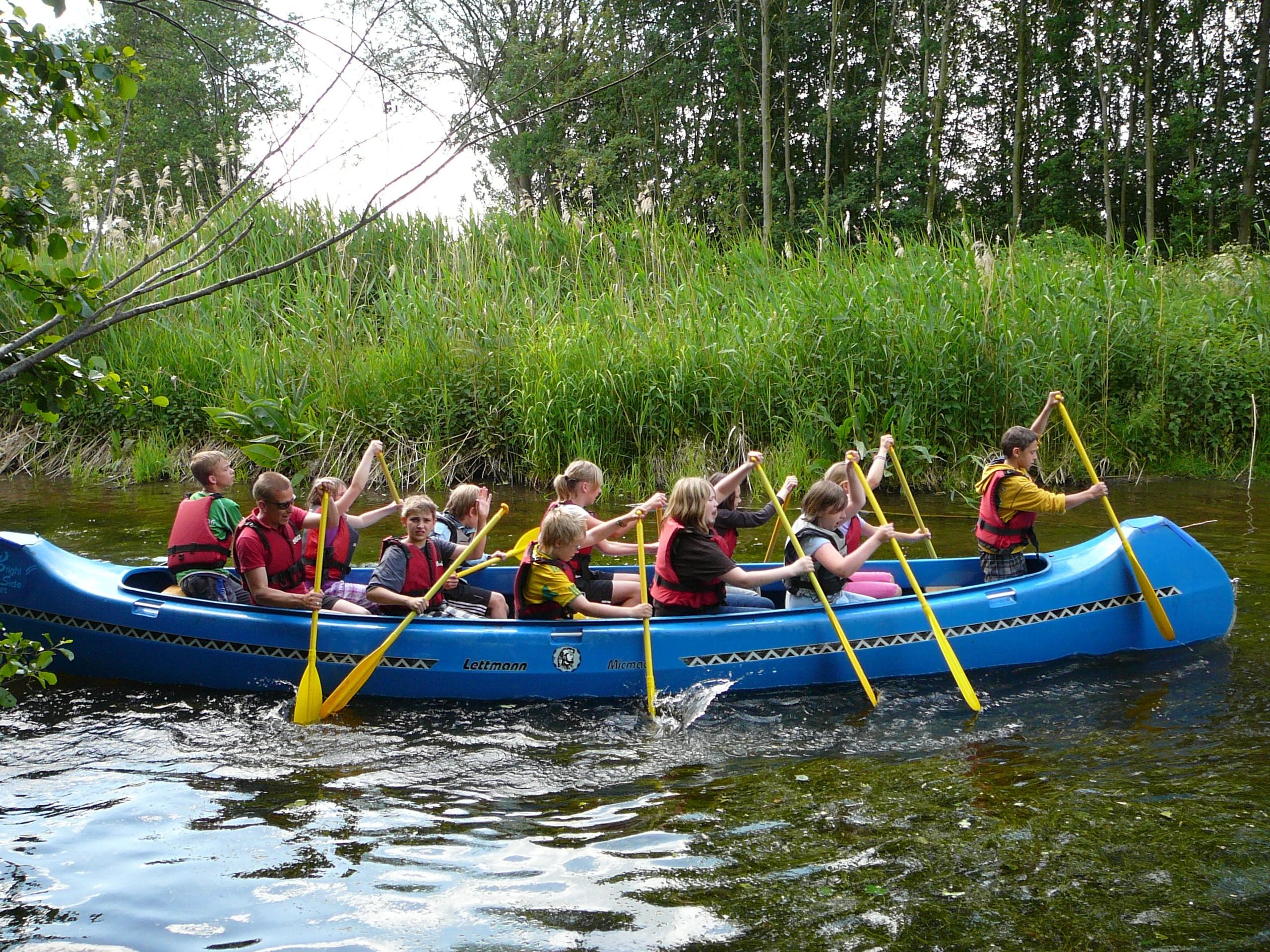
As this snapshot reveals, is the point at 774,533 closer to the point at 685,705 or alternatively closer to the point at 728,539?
the point at 728,539

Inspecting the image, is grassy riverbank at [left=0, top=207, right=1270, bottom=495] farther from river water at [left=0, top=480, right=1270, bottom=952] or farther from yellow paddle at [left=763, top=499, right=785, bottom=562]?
river water at [left=0, top=480, right=1270, bottom=952]

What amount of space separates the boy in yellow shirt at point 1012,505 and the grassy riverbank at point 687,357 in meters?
3.02

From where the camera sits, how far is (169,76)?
13.0 ft

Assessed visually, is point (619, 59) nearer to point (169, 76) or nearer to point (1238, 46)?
point (1238, 46)

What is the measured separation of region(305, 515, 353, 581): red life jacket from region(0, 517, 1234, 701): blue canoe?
533 millimetres

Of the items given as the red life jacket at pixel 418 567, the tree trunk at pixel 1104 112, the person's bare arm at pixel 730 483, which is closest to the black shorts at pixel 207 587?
the red life jacket at pixel 418 567

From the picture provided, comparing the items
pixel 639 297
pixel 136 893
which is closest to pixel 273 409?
pixel 639 297

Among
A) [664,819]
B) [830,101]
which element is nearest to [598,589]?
[664,819]

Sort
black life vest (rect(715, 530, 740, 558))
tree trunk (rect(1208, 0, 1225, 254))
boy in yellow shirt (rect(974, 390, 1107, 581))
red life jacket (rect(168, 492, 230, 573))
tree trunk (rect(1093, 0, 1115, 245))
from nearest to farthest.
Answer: red life jacket (rect(168, 492, 230, 573)) → boy in yellow shirt (rect(974, 390, 1107, 581)) → black life vest (rect(715, 530, 740, 558)) → tree trunk (rect(1208, 0, 1225, 254)) → tree trunk (rect(1093, 0, 1115, 245))

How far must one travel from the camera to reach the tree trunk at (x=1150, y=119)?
16797 millimetres

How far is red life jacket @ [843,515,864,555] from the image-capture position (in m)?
5.82

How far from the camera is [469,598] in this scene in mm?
5961

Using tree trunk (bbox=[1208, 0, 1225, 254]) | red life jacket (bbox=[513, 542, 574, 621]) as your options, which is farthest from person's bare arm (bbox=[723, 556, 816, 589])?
tree trunk (bbox=[1208, 0, 1225, 254])

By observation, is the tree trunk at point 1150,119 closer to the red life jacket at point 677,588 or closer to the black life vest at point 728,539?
the black life vest at point 728,539
